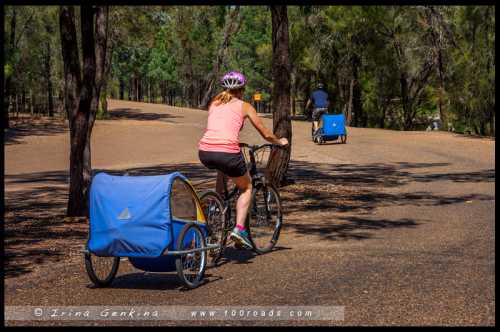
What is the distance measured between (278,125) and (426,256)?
7.53 meters

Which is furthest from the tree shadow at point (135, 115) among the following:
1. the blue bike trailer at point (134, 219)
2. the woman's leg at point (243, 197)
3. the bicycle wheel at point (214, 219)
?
the blue bike trailer at point (134, 219)

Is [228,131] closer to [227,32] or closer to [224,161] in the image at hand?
[224,161]

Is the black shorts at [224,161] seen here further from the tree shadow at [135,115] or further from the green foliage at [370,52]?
the tree shadow at [135,115]

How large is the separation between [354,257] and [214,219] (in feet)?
4.98

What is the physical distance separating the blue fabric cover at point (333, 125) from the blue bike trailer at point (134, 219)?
22186 mm

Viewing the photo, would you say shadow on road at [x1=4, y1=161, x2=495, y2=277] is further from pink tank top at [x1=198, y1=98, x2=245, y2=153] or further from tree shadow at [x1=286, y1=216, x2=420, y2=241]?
pink tank top at [x1=198, y1=98, x2=245, y2=153]

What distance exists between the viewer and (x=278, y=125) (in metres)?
16.7

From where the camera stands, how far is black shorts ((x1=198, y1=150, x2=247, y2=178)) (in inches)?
346

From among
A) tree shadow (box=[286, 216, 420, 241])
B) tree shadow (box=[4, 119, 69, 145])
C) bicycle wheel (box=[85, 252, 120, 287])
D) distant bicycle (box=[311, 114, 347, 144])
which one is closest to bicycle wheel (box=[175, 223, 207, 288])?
bicycle wheel (box=[85, 252, 120, 287])

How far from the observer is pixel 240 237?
29.9 ft

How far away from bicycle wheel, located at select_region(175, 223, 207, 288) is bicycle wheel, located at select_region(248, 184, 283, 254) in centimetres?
158

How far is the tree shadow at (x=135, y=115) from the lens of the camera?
173 ft

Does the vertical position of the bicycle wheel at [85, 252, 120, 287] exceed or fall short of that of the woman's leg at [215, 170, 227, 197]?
it falls short

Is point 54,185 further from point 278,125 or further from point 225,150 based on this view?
point 225,150
